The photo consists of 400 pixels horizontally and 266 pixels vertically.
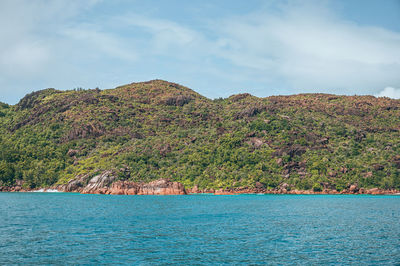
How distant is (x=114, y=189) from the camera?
184 metres

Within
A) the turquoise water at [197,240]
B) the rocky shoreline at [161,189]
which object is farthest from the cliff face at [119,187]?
the turquoise water at [197,240]

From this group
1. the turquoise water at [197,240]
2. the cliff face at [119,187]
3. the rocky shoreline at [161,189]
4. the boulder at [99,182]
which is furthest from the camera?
the boulder at [99,182]

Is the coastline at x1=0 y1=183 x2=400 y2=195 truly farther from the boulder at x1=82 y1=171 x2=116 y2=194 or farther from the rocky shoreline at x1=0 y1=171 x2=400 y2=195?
the boulder at x1=82 y1=171 x2=116 y2=194

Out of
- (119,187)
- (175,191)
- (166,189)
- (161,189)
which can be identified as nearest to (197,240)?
(175,191)

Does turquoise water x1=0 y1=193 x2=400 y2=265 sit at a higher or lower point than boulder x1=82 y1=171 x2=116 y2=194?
lower

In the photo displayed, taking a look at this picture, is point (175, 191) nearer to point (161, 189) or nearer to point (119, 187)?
point (161, 189)

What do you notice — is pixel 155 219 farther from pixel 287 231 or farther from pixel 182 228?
pixel 287 231

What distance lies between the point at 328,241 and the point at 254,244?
36.8ft

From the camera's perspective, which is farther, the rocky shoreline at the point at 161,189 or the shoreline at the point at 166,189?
the shoreline at the point at 166,189

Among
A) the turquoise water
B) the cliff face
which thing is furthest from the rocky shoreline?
the turquoise water

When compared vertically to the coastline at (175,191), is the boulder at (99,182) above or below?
above

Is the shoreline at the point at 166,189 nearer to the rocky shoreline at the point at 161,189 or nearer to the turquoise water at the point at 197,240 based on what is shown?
the rocky shoreline at the point at 161,189

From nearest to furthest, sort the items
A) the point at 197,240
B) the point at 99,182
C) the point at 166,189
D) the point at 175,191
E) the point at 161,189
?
the point at 197,240 → the point at 175,191 → the point at 166,189 → the point at 161,189 → the point at 99,182

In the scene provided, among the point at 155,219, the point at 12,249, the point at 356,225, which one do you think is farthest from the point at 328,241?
the point at 12,249
